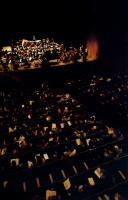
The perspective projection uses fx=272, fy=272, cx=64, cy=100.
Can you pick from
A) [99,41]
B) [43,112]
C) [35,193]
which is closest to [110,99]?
[43,112]

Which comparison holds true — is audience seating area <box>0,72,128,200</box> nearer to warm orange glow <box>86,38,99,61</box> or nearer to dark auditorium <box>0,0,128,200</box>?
dark auditorium <box>0,0,128,200</box>

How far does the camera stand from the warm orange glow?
18.8 meters

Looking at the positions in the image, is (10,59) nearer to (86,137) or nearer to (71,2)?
(71,2)

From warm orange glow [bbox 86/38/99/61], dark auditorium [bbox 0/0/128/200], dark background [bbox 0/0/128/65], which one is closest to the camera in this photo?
dark auditorium [bbox 0/0/128/200]

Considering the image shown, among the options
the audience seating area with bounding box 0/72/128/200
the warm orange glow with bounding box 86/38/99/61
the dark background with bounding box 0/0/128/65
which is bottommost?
the audience seating area with bounding box 0/72/128/200

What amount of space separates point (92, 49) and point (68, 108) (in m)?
8.25

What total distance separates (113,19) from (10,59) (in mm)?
7840

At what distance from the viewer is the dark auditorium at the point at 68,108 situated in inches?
306

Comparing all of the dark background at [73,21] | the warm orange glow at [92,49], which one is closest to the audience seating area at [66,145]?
the dark background at [73,21]

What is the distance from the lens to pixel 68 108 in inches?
488

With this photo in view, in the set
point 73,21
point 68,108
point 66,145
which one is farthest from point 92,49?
point 66,145

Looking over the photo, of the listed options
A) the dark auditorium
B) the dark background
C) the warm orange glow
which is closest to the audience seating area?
the dark auditorium

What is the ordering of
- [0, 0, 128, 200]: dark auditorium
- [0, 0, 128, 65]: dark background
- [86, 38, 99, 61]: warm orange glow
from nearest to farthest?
[0, 0, 128, 200]: dark auditorium < [0, 0, 128, 65]: dark background < [86, 38, 99, 61]: warm orange glow

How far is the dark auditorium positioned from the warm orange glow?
2.7 inches
